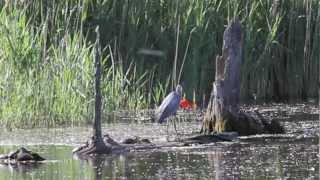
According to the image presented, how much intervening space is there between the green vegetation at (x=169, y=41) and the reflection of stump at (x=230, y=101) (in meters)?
1.67

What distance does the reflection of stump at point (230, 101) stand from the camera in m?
9.06

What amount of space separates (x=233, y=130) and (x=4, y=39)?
2741mm

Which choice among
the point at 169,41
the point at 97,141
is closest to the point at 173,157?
the point at 97,141

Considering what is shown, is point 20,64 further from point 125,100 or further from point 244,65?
point 244,65

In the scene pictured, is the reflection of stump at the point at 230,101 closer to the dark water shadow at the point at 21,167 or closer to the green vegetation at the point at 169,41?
the green vegetation at the point at 169,41

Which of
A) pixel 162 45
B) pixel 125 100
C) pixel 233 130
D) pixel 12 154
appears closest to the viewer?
pixel 12 154

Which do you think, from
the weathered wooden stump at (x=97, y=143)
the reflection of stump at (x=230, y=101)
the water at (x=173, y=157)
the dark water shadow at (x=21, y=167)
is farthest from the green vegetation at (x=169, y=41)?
the dark water shadow at (x=21, y=167)

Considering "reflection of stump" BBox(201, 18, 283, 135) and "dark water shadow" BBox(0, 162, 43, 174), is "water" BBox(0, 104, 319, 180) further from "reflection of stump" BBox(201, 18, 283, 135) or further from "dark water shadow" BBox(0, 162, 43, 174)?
"reflection of stump" BBox(201, 18, 283, 135)

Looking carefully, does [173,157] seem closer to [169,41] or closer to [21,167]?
[21,167]

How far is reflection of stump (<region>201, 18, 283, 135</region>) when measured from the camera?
9.06 metres

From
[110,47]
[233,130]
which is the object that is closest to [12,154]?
[233,130]

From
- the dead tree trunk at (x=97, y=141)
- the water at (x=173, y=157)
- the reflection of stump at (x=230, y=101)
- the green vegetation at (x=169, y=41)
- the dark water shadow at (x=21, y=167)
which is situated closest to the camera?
Answer: the water at (x=173, y=157)

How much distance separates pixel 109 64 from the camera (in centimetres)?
1183

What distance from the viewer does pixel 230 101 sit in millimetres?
9086
